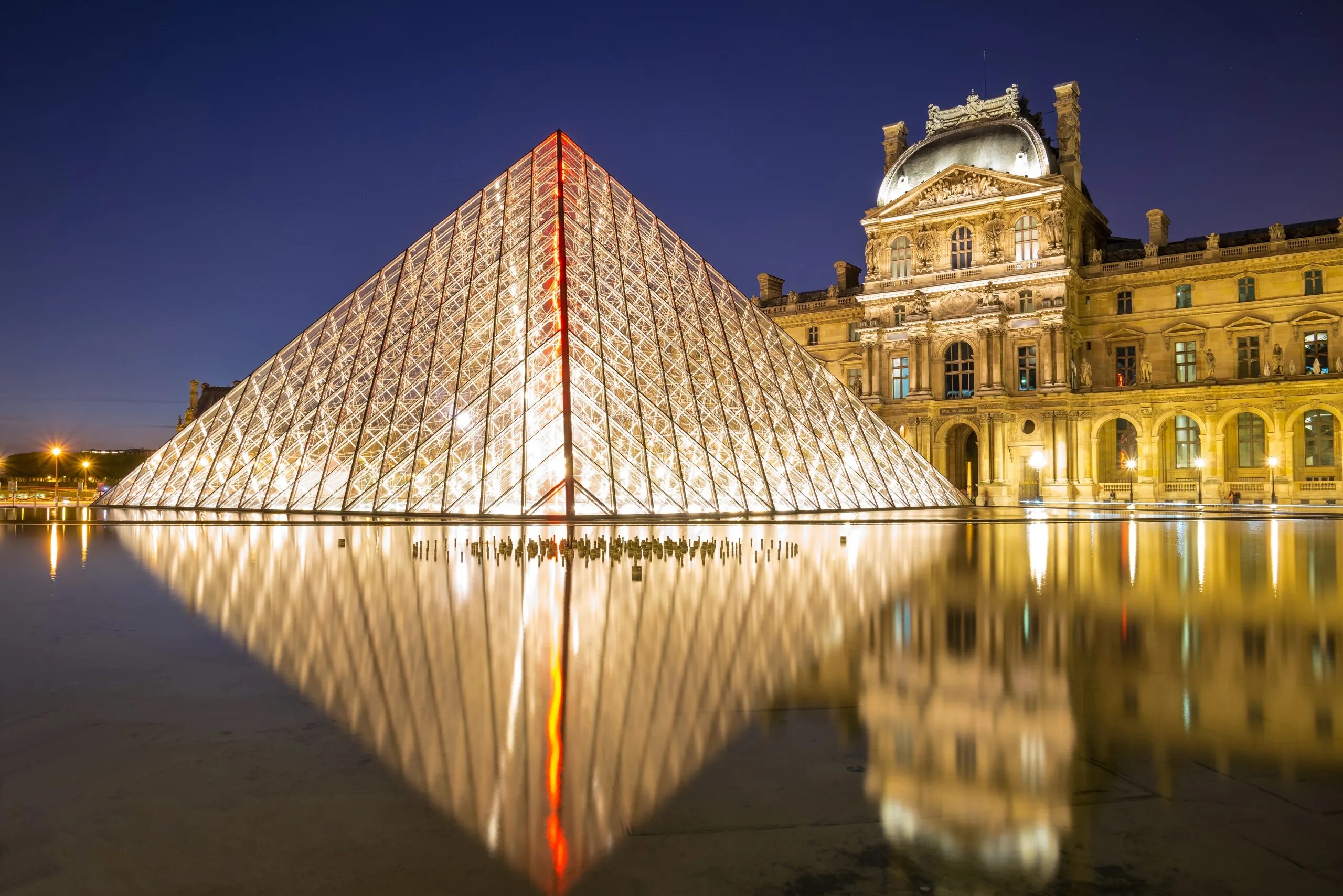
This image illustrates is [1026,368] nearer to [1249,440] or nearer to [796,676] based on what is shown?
[1249,440]

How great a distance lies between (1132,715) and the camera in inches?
203

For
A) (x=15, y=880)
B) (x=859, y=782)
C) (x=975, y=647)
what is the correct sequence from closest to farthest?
(x=15, y=880) < (x=859, y=782) < (x=975, y=647)

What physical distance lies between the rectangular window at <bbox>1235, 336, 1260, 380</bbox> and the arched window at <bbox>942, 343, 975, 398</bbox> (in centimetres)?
1161

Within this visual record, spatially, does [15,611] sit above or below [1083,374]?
below

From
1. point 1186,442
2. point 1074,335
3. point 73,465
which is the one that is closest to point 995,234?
point 1074,335

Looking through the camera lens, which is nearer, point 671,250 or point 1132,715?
point 1132,715

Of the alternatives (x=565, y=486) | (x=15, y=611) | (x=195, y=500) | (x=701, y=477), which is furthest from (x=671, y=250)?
(x=15, y=611)

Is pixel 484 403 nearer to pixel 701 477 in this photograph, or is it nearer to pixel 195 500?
pixel 701 477

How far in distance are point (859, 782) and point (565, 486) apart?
19480mm

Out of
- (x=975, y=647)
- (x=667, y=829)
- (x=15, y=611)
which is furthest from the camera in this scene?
(x=15, y=611)

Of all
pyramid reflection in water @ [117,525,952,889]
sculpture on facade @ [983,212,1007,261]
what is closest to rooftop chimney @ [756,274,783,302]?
sculpture on facade @ [983,212,1007,261]

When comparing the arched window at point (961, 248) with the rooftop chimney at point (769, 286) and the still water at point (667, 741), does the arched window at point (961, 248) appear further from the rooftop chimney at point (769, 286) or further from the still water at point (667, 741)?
the still water at point (667, 741)

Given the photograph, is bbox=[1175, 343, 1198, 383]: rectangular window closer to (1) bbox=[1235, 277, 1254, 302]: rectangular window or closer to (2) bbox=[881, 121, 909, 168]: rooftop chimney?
(1) bbox=[1235, 277, 1254, 302]: rectangular window

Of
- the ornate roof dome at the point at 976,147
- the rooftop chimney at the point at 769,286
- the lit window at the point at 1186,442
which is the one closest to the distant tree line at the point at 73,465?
the rooftop chimney at the point at 769,286
